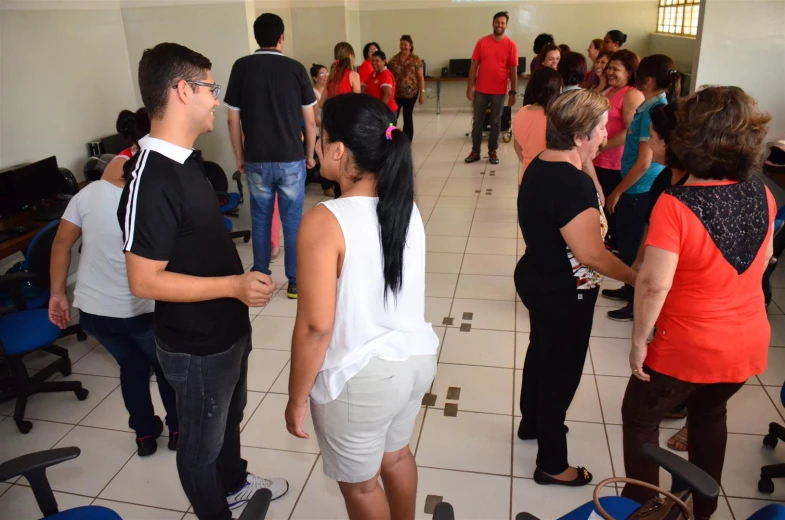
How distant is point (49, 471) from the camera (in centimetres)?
255

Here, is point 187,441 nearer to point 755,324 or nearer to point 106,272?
point 106,272

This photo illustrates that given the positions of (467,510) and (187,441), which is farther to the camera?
(467,510)

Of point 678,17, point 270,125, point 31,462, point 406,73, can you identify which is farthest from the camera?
point 678,17

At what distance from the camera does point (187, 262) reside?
166cm

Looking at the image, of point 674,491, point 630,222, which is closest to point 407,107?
point 630,222

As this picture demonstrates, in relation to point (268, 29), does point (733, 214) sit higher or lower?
lower

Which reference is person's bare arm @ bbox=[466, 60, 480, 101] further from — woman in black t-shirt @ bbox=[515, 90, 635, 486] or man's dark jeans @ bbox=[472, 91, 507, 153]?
woman in black t-shirt @ bbox=[515, 90, 635, 486]

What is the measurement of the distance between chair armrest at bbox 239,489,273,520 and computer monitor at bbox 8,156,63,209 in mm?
3280

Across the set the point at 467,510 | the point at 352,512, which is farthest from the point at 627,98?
the point at 352,512

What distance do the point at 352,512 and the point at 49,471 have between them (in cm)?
159

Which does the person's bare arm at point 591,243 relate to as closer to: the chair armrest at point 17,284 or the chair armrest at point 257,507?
the chair armrest at point 257,507

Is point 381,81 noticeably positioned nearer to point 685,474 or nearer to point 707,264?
point 707,264

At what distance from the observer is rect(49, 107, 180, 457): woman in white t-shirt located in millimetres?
2195

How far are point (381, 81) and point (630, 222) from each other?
433cm
